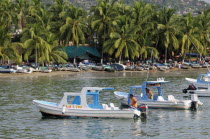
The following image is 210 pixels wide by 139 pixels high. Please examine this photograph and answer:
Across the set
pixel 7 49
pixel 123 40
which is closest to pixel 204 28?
pixel 123 40

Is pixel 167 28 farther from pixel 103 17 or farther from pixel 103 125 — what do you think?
pixel 103 125

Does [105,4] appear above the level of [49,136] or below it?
above

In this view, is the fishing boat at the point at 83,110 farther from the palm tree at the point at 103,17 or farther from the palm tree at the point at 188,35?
the palm tree at the point at 188,35

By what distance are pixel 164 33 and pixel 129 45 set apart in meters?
11.7

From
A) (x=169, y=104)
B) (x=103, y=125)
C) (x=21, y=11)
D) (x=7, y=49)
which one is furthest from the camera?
(x=21, y=11)

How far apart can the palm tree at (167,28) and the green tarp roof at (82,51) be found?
52.6ft

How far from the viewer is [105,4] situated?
10881cm

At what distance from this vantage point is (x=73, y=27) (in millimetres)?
103062

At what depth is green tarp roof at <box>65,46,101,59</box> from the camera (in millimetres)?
112625

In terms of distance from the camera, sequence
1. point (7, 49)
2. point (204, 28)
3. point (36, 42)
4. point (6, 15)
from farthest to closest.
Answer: point (204, 28)
point (6, 15)
point (36, 42)
point (7, 49)

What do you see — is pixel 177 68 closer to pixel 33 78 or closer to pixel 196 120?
pixel 33 78

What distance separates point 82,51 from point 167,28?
2054 centimetres

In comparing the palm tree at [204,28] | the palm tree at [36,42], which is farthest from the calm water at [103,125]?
the palm tree at [204,28]

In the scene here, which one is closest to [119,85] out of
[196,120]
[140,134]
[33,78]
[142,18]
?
[33,78]
